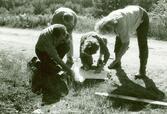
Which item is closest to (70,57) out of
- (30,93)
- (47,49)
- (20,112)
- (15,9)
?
(47,49)

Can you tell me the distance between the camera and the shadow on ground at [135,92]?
718 cm

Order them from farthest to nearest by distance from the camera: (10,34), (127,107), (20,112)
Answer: (10,34), (127,107), (20,112)

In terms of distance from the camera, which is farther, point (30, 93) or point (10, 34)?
point (10, 34)

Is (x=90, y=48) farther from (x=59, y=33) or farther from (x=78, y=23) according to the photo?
(x=78, y=23)

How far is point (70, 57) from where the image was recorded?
9.15 meters

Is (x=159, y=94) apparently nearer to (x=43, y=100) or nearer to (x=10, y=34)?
A: (x=43, y=100)

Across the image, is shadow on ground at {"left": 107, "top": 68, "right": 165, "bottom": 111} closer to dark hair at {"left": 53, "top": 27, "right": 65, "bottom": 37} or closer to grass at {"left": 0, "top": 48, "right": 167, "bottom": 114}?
grass at {"left": 0, "top": 48, "right": 167, "bottom": 114}

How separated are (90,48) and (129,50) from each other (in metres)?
3.30

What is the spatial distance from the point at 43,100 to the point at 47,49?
3.33 feet

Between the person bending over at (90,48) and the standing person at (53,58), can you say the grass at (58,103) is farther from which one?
the person bending over at (90,48)

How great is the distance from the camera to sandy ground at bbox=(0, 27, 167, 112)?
29.0 feet

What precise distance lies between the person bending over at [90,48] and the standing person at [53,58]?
37 centimetres

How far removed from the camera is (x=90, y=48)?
7918mm

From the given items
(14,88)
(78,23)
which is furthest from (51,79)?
(78,23)
